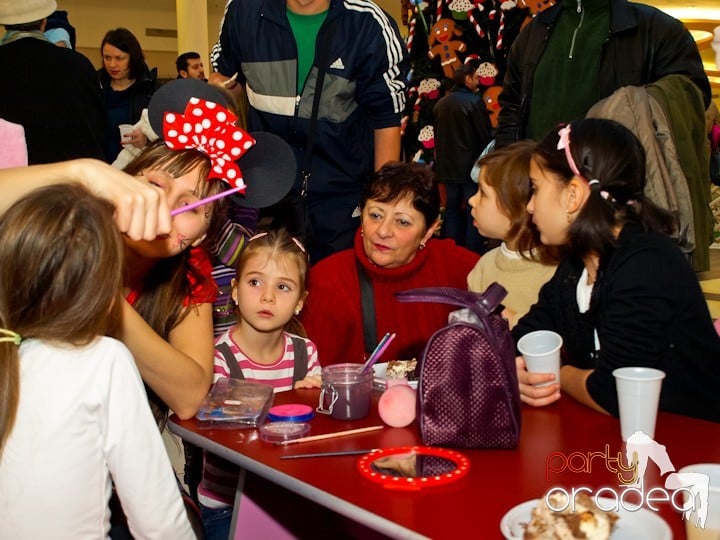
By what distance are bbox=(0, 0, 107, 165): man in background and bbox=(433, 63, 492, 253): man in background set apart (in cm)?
343

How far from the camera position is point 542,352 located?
1.89 meters

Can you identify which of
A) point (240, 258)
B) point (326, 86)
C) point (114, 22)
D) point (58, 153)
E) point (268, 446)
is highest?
point (114, 22)

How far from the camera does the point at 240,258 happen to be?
2666 mm

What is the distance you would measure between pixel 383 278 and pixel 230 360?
61cm

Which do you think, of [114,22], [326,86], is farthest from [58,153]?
[114,22]

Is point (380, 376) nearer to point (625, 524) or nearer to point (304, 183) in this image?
point (625, 524)

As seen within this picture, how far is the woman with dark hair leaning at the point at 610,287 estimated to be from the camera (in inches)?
71.7

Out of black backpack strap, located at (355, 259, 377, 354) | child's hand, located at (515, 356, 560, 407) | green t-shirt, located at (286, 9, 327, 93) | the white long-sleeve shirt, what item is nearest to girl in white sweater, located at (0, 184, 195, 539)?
the white long-sleeve shirt

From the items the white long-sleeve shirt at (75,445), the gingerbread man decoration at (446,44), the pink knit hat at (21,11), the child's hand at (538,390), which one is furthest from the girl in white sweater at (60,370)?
the gingerbread man decoration at (446,44)

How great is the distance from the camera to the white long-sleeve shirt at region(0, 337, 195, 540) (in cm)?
138

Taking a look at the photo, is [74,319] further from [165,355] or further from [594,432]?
[594,432]

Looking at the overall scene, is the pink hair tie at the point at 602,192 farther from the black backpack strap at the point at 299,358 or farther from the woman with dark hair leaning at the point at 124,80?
the woman with dark hair leaning at the point at 124,80

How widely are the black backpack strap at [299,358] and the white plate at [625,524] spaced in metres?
Answer: 1.41

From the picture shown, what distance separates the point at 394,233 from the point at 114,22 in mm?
15116
